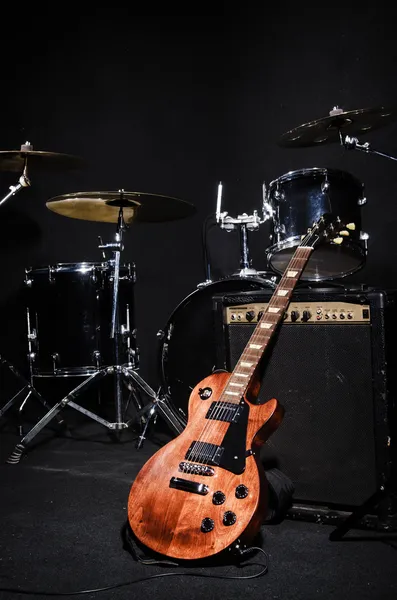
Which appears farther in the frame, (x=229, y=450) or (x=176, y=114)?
(x=176, y=114)

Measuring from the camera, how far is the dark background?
3.01m

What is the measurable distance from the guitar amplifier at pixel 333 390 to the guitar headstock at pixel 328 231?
0.21 meters

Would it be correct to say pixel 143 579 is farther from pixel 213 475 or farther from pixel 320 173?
pixel 320 173

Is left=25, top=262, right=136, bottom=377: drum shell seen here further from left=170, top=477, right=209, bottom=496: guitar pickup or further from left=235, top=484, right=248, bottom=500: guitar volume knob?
left=235, top=484, right=248, bottom=500: guitar volume knob

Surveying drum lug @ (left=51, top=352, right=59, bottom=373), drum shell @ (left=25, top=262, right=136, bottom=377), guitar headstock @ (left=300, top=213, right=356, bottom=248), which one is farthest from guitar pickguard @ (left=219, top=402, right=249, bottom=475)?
drum lug @ (left=51, top=352, right=59, bottom=373)

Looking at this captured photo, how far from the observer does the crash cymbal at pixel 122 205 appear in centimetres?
258

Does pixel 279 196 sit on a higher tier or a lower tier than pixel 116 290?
higher

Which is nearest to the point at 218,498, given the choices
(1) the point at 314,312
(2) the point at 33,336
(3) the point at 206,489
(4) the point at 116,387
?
(3) the point at 206,489

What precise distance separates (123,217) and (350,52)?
1615 millimetres

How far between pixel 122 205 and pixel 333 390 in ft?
4.88

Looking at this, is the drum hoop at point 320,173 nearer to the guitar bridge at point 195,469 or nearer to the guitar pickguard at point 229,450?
the guitar pickguard at point 229,450

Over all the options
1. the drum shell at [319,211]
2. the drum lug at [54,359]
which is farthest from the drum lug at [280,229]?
the drum lug at [54,359]

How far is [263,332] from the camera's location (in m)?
1.92

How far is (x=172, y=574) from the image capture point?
160 centimetres
